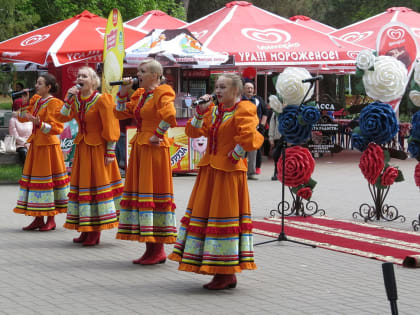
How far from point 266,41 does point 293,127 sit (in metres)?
10.9

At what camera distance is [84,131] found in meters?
9.16

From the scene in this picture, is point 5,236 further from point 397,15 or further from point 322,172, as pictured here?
point 397,15

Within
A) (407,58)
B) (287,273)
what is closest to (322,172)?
(407,58)

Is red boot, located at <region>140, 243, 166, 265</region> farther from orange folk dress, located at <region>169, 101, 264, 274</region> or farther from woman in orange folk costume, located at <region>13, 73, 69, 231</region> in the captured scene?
woman in orange folk costume, located at <region>13, 73, 69, 231</region>

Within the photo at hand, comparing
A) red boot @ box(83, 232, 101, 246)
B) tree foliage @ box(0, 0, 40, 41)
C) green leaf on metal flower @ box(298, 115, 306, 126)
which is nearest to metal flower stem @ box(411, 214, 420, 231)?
green leaf on metal flower @ box(298, 115, 306, 126)

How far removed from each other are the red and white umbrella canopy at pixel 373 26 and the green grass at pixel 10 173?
11.4m

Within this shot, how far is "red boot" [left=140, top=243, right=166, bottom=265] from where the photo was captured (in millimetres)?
8234

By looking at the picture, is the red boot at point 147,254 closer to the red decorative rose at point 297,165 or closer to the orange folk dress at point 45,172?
the orange folk dress at point 45,172

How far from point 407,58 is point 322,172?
12.2 ft

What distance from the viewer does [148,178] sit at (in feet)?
26.7

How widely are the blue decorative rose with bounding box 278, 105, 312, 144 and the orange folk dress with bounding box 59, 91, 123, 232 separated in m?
2.66

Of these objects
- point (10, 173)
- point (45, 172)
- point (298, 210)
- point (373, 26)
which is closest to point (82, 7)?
point (373, 26)

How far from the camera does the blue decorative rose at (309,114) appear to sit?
1066cm

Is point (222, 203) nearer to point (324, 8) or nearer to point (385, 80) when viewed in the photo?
point (385, 80)
